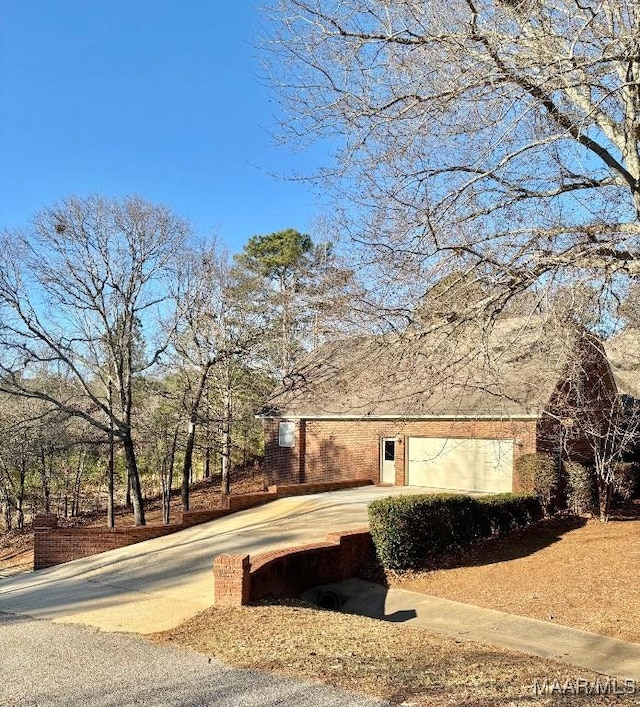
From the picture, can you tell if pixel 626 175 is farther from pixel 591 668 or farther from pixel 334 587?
pixel 334 587

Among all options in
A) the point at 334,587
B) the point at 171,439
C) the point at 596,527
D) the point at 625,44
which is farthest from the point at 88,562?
the point at 625,44

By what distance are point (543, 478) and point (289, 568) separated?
9.03 m

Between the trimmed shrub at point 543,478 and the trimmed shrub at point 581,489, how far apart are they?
338 millimetres

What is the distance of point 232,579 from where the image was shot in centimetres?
930

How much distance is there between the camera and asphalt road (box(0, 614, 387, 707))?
18.2 ft

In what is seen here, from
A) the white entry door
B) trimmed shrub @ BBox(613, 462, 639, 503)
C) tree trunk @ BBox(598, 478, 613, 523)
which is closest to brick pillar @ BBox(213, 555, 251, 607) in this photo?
tree trunk @ BBox(598, 478, 613, 523)

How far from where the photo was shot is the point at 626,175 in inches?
301

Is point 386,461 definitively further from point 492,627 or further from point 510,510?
point 492,627

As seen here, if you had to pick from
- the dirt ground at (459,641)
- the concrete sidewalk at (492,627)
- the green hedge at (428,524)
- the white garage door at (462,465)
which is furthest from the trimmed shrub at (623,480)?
the concrete sidewalk at (492,627)

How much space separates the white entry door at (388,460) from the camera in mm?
22761

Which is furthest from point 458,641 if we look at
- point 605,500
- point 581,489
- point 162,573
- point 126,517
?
point 126,517

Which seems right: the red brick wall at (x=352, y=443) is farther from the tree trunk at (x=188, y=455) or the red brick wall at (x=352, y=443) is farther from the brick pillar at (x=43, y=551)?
the brick pillar at (x=43, y=551)

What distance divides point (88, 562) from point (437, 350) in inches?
382

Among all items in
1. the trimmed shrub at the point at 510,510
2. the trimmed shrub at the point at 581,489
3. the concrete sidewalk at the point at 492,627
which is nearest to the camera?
the concrete sidewalk at the point at 492,627
